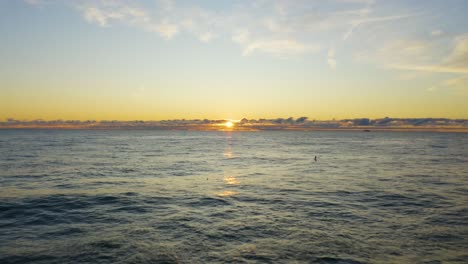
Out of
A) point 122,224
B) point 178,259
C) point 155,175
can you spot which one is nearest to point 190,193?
point 122,224

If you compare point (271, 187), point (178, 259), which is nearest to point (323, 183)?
point (271, 187)

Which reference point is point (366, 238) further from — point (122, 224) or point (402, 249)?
point (122, 224)

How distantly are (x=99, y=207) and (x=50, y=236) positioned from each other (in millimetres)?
7876

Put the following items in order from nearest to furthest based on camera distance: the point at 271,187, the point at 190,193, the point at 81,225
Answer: the point at 81,225 → the point at 190,193 → the point at 271,187

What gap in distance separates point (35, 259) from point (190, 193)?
64.8 feet

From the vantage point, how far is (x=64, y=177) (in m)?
47.3

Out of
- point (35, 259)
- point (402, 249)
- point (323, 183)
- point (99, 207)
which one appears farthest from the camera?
point (323, 183)

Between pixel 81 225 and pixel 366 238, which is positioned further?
pixel 81 225

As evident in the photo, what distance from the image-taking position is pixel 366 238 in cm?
2150

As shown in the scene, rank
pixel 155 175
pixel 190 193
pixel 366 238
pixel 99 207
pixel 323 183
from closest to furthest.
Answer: pixel 366 238 < pixel 99 207 < pixel 190 193 < pixel 323 183 < pixel 155 175

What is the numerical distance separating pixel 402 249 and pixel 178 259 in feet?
42.4

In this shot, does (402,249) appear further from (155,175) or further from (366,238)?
(155,175)

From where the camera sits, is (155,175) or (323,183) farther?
(155,175)

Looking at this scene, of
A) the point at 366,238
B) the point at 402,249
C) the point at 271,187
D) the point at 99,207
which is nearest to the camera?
the point at 402,249
